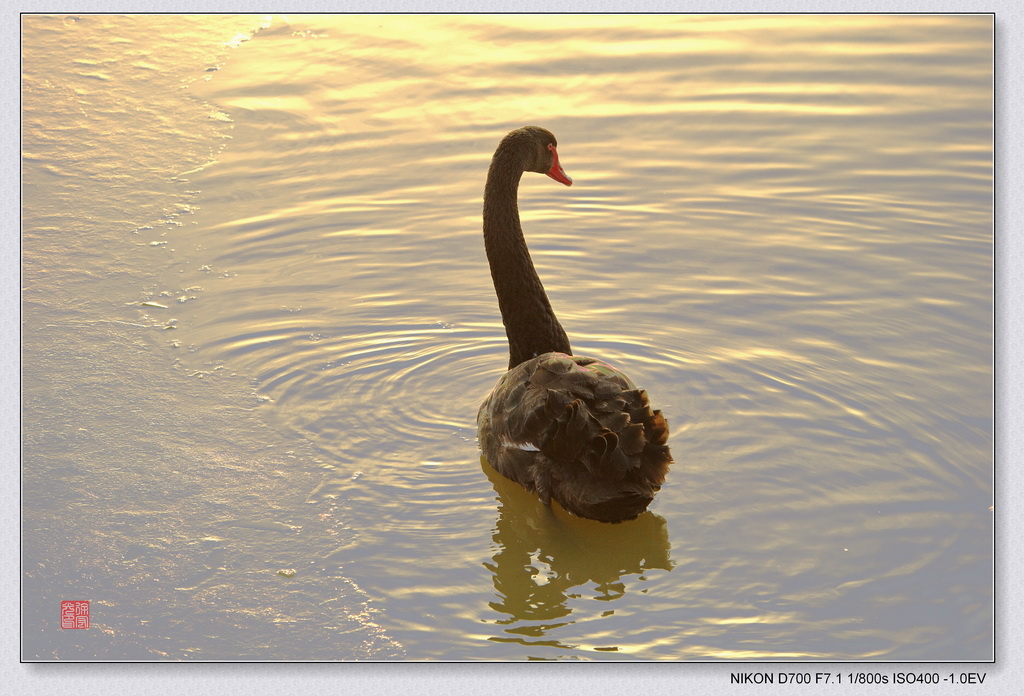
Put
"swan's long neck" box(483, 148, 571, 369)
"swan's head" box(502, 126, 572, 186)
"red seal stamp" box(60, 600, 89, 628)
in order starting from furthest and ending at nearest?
1. "swan's head" box(502, 126, 572, 186)
2. "swan's long neck" box(483, 148, 571, 369)
3. "red seal stamp" box(60, 600, 89, 628)

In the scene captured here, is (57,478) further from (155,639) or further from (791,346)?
(791,346)

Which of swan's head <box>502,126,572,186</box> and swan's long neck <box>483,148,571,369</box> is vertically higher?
swan's head <box>502,126,572,186</box>

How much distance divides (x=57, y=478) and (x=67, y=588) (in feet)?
2.91

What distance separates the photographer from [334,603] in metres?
4.98

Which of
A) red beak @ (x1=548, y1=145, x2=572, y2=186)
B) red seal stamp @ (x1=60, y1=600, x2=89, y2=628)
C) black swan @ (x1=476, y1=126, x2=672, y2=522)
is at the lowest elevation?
red seal stamp @ (x1=60, y1=600, x2=89, y2=628)

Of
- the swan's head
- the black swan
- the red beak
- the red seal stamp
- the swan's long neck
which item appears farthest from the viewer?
the red beak

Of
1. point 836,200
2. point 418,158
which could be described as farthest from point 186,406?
point 836,200

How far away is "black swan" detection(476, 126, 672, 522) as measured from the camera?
517 cm

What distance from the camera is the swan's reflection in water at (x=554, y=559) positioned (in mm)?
4969

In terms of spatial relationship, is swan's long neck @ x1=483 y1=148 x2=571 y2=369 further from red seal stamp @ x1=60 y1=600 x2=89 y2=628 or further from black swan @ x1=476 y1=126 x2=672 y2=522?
red seal stamp @ x1=60 y1=600 x2=89 y2=628

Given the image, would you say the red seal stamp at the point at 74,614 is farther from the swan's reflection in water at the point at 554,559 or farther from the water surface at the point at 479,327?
the swan's reflection in water at the point at 554,559

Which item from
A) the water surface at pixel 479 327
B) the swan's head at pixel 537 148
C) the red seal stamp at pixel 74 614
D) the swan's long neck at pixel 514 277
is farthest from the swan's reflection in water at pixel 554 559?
the swan's head at pixel 537 148

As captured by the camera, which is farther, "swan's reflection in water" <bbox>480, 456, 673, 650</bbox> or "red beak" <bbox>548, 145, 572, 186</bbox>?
"red beak" <bbox>548, 145, 572, 186</bbox>

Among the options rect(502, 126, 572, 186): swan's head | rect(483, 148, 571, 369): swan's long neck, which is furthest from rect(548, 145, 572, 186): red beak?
rect(483, 148, 571, 369): swan's long neck
